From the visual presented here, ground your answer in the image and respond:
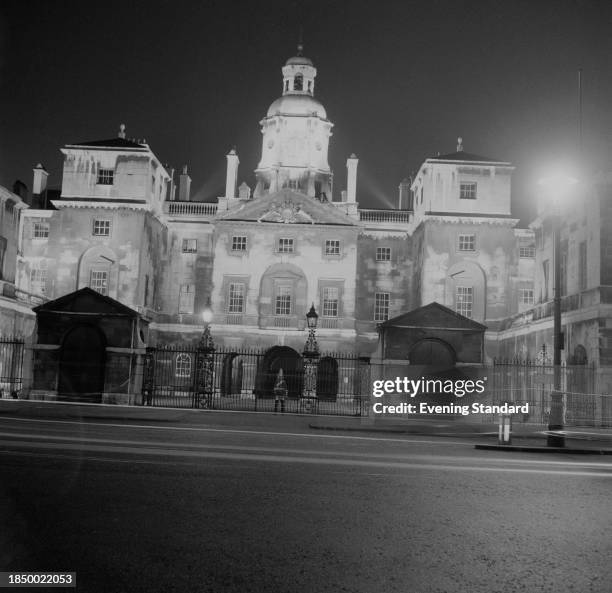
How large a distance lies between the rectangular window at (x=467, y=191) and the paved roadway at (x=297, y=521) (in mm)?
35033

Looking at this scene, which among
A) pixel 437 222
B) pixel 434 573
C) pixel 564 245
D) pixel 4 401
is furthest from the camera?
pixel 437 222

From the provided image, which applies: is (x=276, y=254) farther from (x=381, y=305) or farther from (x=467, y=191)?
(x=467, y=191)

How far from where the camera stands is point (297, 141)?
5591 centimetres

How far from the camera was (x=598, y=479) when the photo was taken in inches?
437

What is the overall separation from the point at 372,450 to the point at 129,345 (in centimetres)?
1573

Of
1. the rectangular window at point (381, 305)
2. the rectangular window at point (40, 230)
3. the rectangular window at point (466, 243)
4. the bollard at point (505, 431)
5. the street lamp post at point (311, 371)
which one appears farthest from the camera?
the rectangular window at point (381, 305)

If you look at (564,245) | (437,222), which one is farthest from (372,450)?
(437,222)

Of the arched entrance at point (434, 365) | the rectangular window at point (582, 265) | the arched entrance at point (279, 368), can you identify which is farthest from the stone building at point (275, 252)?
the arched entrance at point (434, 365)

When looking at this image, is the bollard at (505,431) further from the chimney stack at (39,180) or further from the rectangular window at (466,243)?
the chimney stack at (39,180)

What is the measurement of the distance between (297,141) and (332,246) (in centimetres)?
1275

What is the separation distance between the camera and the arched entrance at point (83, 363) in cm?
2750

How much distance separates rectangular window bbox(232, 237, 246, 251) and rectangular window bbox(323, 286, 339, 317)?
6.24 m

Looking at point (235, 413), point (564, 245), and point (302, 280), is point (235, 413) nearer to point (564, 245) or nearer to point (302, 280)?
point (564, 245)

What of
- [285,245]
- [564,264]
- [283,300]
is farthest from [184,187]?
[564,264]
